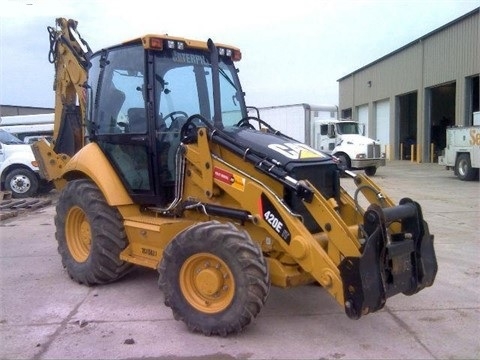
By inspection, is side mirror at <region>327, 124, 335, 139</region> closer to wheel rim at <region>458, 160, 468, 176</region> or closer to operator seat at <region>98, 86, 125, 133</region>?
wheel rim at <region>458, 160, 468, 176</region>

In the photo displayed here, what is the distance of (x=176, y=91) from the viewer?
572 centimetres

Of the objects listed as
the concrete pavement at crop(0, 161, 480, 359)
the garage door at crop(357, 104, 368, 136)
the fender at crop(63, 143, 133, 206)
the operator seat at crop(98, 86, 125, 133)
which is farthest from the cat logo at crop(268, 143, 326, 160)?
the garage door at crop(357, 104, 368, 136)

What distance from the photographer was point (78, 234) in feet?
21.3

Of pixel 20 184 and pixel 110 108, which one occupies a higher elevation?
pixel 110 108

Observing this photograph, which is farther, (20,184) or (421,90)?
(421,90)

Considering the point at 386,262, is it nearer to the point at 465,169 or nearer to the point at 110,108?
the point at 110,108

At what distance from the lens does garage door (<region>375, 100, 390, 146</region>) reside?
36562 millimetres

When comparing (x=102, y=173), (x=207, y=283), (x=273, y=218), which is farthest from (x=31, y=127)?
(x=273, y=218)

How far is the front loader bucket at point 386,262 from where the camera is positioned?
411 cm

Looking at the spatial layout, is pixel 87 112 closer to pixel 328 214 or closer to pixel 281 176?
pixel 281 176

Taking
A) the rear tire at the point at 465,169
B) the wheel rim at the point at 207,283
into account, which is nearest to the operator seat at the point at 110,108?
the wheel rim at the point at 207,283

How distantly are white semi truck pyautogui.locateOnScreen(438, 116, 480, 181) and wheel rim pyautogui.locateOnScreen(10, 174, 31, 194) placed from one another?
14.7 metres

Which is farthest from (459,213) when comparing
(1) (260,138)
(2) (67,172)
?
(2) (67,172)

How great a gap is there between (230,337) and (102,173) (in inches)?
93.8
